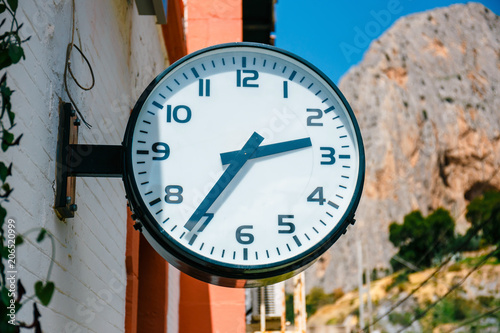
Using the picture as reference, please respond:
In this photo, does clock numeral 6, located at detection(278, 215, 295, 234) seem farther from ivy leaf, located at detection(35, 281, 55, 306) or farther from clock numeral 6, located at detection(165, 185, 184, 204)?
ivy leaf, located at detection(35, 281, 55, 306)

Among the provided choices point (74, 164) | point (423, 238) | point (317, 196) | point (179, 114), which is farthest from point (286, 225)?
point (423, 238)

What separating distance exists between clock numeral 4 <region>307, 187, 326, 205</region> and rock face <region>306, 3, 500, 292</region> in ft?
200

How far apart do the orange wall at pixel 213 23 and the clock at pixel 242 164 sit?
431 centimetres

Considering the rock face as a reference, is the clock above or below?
below

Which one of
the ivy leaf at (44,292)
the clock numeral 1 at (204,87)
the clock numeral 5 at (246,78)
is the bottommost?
the ivy leaf at (44,292)

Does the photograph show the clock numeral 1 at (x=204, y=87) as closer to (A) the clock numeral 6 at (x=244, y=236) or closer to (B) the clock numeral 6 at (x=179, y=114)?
(B) the clock numeral 6 at (x=179, y=114)

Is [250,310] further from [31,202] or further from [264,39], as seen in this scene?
[31,202]

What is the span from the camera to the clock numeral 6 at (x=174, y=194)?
6.59 feet

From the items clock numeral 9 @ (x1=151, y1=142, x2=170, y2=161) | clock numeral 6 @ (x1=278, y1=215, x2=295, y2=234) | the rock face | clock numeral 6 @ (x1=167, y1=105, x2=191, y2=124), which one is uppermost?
the rock face

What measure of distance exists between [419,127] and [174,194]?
72.6 metres

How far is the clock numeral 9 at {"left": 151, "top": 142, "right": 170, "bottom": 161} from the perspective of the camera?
2.02m

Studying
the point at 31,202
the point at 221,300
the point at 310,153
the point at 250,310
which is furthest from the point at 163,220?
the point at 250,310

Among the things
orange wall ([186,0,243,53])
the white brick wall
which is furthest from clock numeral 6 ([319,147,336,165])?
orange wall ([186,0,243,53])

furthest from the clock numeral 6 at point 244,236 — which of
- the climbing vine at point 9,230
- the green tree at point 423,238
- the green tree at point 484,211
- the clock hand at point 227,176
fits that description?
the green tree at point 423,238
